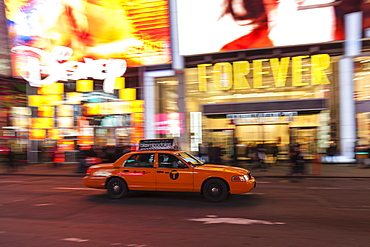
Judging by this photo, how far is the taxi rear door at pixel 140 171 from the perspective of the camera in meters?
8.94

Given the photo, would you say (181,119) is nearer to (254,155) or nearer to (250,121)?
(250,121)

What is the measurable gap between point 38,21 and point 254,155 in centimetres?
1766

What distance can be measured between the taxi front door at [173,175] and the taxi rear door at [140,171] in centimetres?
21

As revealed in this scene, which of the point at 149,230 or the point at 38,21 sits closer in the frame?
the point at 149,230

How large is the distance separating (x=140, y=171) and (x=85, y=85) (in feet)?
53.1

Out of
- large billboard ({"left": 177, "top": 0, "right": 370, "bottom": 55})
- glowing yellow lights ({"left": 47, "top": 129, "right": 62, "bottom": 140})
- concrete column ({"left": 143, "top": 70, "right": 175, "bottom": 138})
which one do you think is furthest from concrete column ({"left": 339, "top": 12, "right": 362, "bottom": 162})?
glowing yellow lights ({"left": 47, "top": 129, "right": 62, "bottom": 140})

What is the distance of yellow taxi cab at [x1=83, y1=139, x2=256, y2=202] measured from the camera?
8406 millimetres

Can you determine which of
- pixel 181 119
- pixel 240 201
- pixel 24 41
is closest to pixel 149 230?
pixel 240 201

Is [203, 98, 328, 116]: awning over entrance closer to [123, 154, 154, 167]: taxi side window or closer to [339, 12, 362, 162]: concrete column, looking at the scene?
[339, 12, 362, 162]: concrete column

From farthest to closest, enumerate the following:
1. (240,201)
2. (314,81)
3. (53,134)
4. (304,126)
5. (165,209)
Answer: (53,134)
(304,126)
(314,81)
(240,201)
(165,209)

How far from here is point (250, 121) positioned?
21688mm

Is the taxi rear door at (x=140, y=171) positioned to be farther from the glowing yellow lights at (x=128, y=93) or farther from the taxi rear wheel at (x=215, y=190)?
the glowing yellow lights at (x=128, y=93)

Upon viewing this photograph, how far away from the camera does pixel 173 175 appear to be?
28.7ft

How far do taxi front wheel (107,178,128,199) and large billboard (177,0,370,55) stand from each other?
13.4 meters
